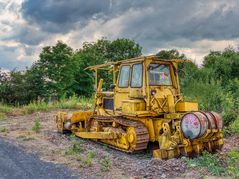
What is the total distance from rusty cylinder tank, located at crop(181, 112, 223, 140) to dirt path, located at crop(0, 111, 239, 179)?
28.4 inches

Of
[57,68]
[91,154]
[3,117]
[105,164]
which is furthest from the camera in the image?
[57,68]

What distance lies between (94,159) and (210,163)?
2925mm

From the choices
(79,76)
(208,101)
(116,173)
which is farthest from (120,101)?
(79,76)

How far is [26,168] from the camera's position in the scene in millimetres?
8305

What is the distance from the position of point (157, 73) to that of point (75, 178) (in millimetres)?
4370

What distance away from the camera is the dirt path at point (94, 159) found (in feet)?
25.2

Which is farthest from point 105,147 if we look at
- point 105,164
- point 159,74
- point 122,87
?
point 159,74

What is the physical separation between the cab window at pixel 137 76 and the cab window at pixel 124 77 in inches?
9.0

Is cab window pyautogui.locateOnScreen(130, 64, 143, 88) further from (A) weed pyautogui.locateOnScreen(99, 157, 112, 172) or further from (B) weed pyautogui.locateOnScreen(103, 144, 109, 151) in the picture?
(A) weed pyautogui.locateOnScreen(99, 157, 112, 172)

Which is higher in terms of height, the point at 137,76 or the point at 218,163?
the point at 137,76

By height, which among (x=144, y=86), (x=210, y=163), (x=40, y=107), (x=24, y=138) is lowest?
(x=210, y=163)

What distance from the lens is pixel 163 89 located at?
414 inches

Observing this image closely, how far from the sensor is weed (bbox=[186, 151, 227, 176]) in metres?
7.40

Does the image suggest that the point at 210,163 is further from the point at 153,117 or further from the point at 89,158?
the point at 89,158
